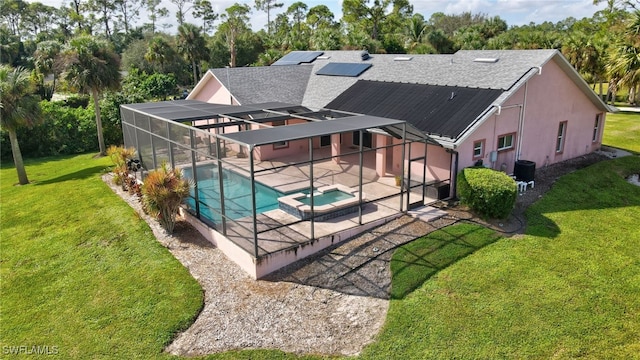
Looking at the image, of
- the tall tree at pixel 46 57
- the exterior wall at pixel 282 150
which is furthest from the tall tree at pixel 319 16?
the exterior wall at pixel 282 150

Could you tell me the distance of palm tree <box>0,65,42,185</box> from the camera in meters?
19.2

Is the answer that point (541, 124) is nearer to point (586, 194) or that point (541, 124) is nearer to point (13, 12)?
point (586, 194)

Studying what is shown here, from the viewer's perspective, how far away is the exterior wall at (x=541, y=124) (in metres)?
15.6

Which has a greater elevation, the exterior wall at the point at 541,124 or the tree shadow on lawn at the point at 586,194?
the exterior wall at the point at 541,124

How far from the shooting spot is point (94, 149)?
2919 centimetres

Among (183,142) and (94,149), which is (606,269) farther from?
(94,149)

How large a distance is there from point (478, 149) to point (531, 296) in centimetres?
667

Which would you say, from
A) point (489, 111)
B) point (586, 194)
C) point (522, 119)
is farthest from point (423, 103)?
point (586, 194)

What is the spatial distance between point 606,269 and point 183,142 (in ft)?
39.7

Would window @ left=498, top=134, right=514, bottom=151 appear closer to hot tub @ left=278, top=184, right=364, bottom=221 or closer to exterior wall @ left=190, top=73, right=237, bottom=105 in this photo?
hot tub @ left=278, top=184, right=364, bottom=221

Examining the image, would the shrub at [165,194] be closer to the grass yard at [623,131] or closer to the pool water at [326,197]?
the pool water at [326,197]

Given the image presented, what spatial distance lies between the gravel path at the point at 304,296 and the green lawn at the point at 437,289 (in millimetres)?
314

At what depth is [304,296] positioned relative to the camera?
1020 cm

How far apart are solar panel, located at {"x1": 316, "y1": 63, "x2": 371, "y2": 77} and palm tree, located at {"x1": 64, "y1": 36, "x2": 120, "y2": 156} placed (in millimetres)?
11201
